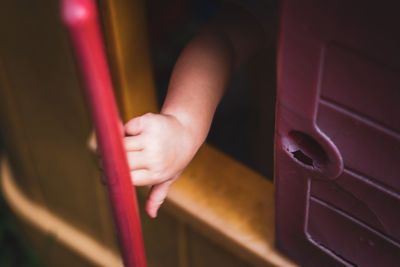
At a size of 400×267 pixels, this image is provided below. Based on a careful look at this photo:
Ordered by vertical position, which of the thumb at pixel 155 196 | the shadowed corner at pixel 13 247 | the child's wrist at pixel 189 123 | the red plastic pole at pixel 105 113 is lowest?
the shadowed corner at pixel 13 247

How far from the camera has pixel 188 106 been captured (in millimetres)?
487

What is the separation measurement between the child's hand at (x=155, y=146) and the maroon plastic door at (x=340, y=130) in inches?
3.5

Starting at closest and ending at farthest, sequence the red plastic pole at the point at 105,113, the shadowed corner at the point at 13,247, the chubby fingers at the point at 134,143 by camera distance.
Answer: the red plastic pole at the point at 105,113 → the chubby fingers at the point at 134,143 → the shadowed corner at the point at 13,247

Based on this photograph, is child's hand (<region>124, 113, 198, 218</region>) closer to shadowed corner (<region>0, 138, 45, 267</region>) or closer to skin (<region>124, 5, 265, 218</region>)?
skin (<region>124, 5, 265, 218</region>)

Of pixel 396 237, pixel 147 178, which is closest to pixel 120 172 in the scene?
pixel 147 178

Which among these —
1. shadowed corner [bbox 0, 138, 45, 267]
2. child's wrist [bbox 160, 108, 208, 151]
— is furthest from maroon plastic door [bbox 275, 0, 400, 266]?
shadowed corner [bbox 0, 138, 45, 267]

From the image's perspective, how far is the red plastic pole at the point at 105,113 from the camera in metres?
0.26

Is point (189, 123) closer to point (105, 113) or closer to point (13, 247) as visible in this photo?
point (105, 113)

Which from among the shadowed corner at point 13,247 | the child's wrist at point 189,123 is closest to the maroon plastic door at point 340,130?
the child's wrist at point 189,123

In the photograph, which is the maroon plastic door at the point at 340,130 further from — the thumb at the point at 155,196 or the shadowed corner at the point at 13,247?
the shadowed corner at the point at 13,247

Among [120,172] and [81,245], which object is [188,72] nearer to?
[120,172]

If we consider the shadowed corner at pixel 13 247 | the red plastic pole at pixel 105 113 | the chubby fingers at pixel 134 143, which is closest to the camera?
the red plastic pole at pixel 105 113

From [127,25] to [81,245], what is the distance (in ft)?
1.74

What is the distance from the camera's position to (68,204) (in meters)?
0.90
